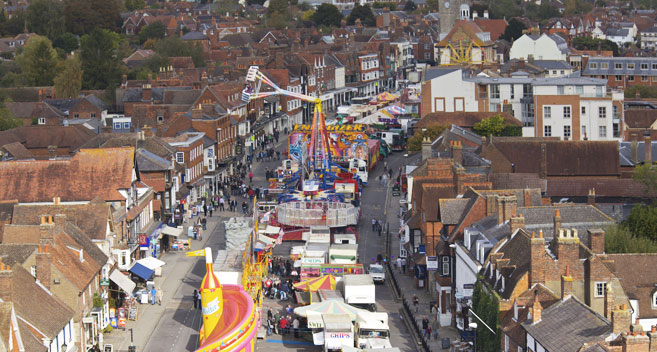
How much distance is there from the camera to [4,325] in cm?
4109

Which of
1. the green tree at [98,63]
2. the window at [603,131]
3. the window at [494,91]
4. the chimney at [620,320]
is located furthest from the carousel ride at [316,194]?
the green tree at [98,63]

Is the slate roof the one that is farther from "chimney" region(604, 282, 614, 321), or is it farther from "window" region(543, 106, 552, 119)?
"window" region(543, 106, 552, 119)

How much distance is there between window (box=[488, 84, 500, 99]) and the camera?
338 ft

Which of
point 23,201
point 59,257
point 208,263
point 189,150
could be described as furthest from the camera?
point 189,150

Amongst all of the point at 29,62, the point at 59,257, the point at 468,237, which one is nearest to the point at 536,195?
the point at 468,237

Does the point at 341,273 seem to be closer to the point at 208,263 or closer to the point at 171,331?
the point at 171,331

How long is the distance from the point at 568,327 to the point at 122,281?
83.6 ft

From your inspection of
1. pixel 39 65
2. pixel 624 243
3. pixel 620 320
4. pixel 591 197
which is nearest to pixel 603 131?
pixel 591 197

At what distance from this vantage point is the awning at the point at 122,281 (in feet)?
196

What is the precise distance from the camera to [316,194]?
265 feet

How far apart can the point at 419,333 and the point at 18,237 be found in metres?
18.1

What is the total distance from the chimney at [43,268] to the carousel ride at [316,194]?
90.2 ft

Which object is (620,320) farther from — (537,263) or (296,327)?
(296,327)

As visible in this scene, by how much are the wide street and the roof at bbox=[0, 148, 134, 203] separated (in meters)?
5.90
